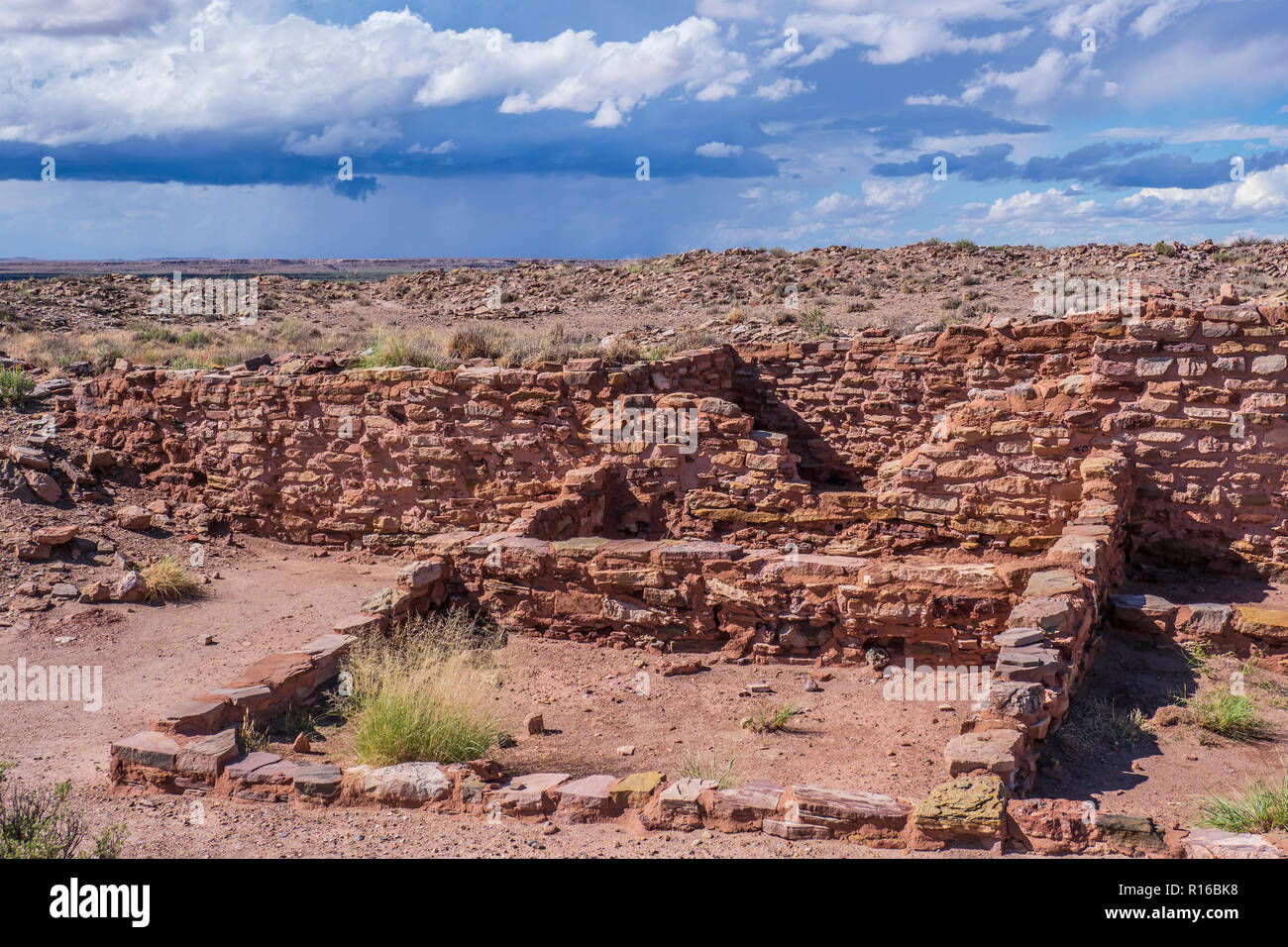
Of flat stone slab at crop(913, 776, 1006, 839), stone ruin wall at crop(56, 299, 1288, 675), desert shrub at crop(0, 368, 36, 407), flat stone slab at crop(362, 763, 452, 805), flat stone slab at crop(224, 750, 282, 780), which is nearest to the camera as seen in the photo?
flat stone slab at crop(913, 776, 1006, 839)

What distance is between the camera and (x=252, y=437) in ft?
32.8

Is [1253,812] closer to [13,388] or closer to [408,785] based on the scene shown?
[408,785]

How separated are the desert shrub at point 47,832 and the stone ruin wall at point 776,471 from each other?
291cm

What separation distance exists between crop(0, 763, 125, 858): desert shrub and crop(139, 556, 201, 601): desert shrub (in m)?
3.67

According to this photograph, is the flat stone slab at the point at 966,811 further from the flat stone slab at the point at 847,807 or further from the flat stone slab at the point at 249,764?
the flat stone slab at the point at 249,764

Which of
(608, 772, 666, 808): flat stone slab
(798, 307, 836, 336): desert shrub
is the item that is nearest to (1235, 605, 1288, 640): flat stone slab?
(608, 772, 666, 808): flat stone slab

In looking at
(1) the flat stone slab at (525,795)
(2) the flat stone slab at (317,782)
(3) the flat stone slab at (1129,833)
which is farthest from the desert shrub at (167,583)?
(3) the flat stone slab at (1129,833)

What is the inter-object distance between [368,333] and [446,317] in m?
4.13

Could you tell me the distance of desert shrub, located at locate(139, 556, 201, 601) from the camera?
8039mm

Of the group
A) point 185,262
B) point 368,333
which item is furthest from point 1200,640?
point 185,262

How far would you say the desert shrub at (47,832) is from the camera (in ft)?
11.6

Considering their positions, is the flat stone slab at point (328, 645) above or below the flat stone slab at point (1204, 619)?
below

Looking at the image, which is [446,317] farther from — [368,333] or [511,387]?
[511,387]

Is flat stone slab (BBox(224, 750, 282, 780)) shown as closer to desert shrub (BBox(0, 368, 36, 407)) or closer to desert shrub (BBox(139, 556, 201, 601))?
desert shrub (BBox(139, 556, 201, 601))
